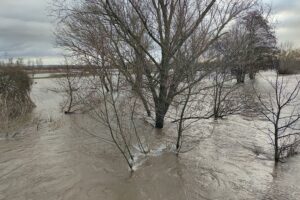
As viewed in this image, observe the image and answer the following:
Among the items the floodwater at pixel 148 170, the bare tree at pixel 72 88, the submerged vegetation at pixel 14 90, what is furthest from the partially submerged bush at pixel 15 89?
the floodwater at pixel 148 170

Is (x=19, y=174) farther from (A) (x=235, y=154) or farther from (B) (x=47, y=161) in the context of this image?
(A) (x=235, y=154)

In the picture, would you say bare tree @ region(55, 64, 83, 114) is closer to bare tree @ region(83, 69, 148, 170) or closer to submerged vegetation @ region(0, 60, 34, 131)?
submerged vegetation @ region(0, 60, 34, 131)

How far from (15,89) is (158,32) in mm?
9439

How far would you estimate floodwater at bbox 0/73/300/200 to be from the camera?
805 centimetres

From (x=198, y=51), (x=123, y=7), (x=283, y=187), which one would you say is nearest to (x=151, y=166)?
(x=283, y=187)

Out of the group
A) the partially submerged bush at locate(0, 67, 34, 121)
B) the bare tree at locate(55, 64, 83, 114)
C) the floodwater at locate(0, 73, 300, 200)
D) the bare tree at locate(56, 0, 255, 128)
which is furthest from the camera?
the bare tree at locate(55, 64, 83, 114)

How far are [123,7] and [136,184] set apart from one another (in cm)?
864

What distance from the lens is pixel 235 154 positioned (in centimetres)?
1112

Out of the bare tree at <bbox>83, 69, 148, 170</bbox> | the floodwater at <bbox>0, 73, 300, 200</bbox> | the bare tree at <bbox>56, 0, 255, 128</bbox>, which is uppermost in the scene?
the bare tree at <bbox>56, 0, 255, 128</bbox>

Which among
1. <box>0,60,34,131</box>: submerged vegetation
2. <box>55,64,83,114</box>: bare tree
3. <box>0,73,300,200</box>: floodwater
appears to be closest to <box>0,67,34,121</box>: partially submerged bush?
<box>0,60,34,131</box>: submerged vegetation

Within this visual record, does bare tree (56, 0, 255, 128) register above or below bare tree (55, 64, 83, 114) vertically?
above

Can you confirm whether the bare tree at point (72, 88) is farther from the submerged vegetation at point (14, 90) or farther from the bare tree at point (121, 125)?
the bare tree at point (121, 125)

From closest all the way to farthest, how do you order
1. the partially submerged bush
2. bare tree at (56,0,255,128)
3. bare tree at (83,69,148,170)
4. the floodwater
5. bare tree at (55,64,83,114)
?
1. the floodwater
2. bare tree at (83,69,148,170)
3. bare tree at (56,0,255,128)
4. the partially submerged bush
5. bare tree at (55,64,83,114)

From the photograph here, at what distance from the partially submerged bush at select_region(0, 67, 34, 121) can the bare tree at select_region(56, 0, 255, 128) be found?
15.8ft
